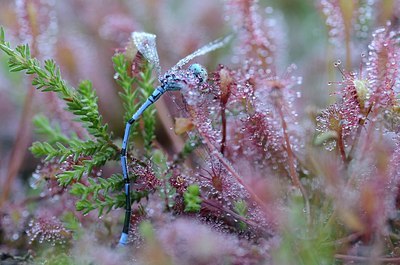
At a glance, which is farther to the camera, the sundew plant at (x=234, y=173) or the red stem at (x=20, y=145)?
Result: the red stem at (x=20, y=145)

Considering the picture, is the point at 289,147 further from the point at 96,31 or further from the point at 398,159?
the point at 96,31

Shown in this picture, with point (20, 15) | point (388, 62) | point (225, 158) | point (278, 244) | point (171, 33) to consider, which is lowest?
point (278, 244)

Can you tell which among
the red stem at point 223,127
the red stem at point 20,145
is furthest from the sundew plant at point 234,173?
the red stem at point 20,145

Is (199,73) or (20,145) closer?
(199,73)

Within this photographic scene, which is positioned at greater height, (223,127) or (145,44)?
(145,44)

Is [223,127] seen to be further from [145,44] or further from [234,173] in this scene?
[145,44]

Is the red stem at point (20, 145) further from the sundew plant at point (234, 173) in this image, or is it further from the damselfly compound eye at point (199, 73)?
the damselfly compound eye at point (199, 73)

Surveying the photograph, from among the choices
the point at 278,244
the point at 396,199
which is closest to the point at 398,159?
the point at 396,199

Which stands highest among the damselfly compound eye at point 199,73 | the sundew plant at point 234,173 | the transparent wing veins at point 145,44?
the transparent wing veins at point 145,44

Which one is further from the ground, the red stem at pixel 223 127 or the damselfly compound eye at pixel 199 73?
the damselfly compound eye at pixel 199 73

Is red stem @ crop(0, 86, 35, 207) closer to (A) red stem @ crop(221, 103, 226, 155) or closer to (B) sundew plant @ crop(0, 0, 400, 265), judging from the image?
(B) sundew plant @ crop(0, 0, 400, 265)

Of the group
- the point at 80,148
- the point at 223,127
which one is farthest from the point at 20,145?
the point at 223,127
